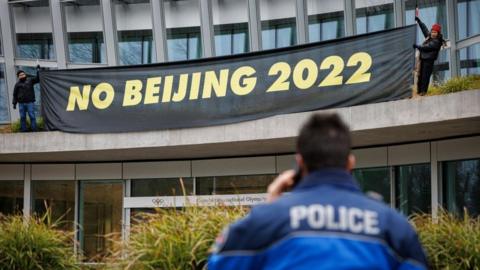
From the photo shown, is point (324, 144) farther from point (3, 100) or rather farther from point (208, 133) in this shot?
point (3, 100)

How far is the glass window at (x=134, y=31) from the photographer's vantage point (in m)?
19.5

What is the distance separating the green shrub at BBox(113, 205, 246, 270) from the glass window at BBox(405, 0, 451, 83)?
908 centimetres

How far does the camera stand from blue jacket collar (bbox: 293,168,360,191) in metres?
2.56

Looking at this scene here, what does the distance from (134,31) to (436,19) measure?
7.81 metres

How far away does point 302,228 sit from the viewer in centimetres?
246

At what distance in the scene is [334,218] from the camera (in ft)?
8.08

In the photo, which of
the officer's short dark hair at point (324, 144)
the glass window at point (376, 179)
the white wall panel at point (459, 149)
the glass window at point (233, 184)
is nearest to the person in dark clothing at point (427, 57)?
the white wall panel at point (459, 149)

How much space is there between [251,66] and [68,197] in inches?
273

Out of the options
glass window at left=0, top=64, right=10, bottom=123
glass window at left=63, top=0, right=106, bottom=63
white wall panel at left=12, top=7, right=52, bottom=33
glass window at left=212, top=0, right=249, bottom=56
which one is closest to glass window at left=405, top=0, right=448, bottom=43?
glass window at left=212, top=0, right=249, bottom=56

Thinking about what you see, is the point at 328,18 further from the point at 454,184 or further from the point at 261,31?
the point at 454,184

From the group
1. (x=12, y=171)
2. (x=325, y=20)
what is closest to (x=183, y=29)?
(x=325, y=20)

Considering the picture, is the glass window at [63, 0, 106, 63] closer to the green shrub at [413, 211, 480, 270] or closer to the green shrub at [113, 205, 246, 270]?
the green shrub at [113, 205, 246, 270]

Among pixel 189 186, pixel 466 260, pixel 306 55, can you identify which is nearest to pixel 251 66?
pixel 306 55

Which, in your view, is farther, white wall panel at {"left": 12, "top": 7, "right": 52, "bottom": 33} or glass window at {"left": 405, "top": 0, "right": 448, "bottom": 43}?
white wall panel at {"left": 12, "top": 7, "right": 52, "bottom": 33}
